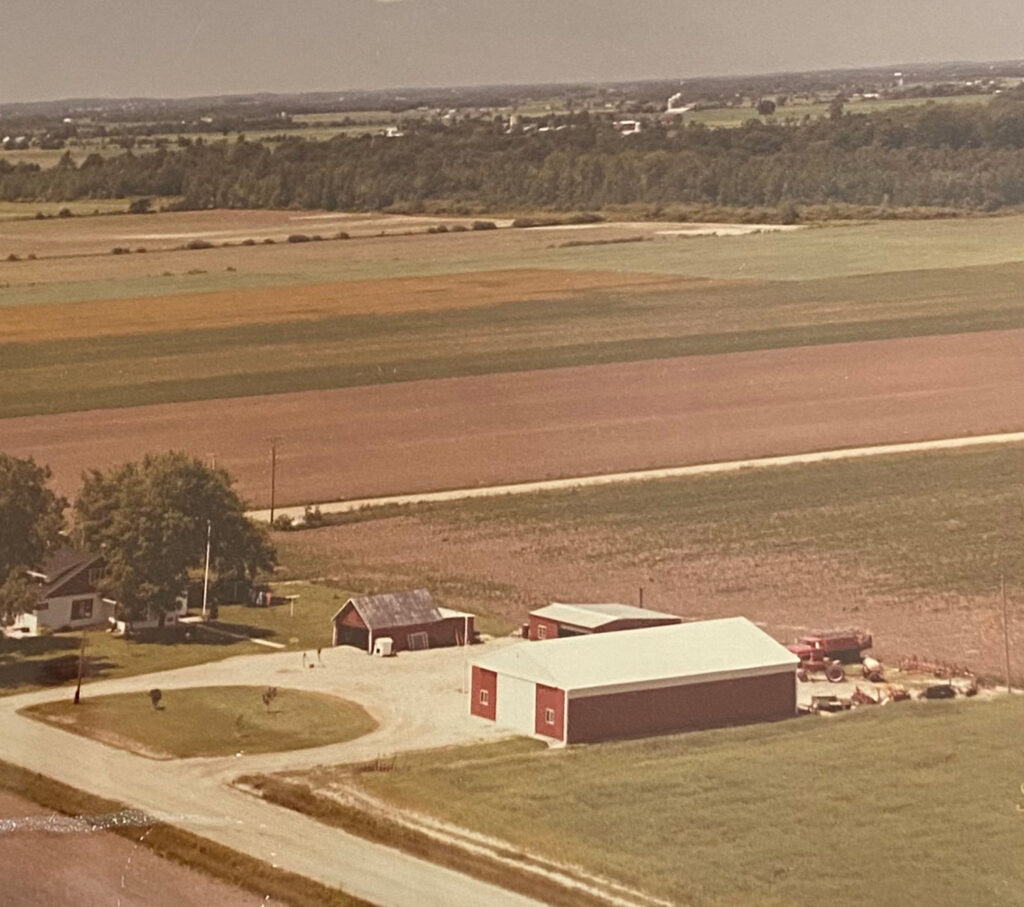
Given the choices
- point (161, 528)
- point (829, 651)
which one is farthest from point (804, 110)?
point (161, 528)

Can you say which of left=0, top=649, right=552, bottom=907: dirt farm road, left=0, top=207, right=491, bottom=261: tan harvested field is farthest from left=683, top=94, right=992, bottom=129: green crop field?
left=0, top=649, right=552, bottom=907: dirt farm road

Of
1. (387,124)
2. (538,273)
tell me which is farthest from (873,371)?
(387,124)

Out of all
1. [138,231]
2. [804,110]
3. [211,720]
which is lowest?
[211,720]

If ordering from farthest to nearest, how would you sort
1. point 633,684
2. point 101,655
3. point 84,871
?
point 101,655 → point 633,684 → point 84,871

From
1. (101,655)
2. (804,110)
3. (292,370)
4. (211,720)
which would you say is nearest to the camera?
(211,720)

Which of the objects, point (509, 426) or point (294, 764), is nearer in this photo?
point (294, 764)

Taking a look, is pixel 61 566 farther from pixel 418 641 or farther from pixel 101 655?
pixel 418 641
